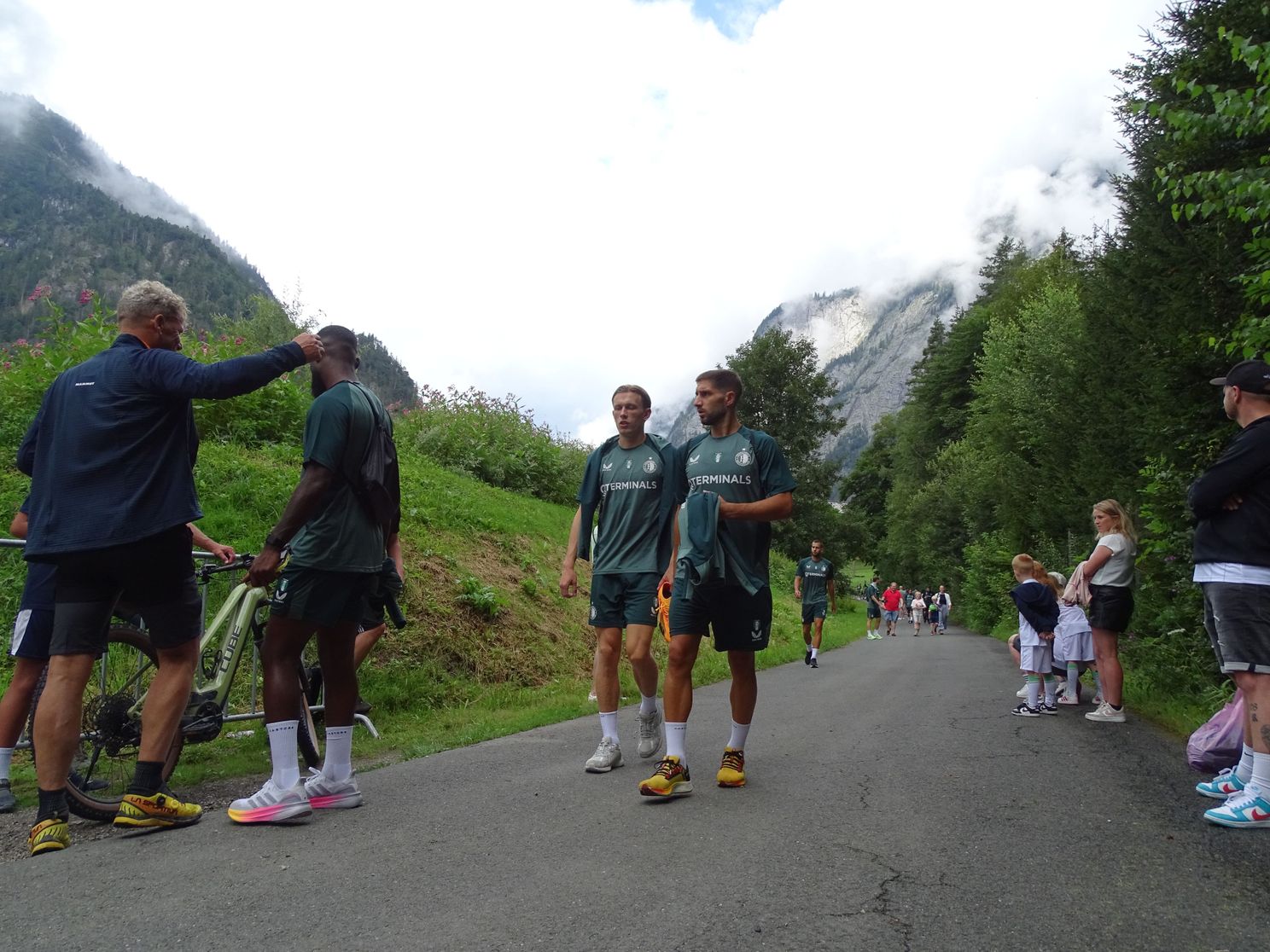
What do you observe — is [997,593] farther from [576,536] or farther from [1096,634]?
[576,536]

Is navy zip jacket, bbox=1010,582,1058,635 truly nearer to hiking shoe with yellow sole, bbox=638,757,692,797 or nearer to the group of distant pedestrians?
hiking shoe with yellow sole, bbox=638,757,692,797

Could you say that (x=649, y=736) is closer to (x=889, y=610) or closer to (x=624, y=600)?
(x=624, y=600)

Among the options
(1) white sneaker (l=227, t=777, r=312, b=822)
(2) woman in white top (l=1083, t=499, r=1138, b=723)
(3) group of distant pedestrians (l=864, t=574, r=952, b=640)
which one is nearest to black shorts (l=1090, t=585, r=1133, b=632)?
(2) woman in white top (l=1083, t=499, r=1138, b=723)

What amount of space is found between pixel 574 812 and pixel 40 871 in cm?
211

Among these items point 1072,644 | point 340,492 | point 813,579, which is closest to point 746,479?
point 340,492

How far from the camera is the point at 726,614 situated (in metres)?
4.86

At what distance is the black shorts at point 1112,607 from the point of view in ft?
24.5

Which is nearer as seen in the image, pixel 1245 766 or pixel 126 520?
pixel 126 520

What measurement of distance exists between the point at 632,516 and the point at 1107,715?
4.62 meters

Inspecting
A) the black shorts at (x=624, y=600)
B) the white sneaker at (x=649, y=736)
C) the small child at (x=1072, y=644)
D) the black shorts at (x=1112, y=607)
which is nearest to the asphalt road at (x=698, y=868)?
the white sneaker at (x=649, y=736)

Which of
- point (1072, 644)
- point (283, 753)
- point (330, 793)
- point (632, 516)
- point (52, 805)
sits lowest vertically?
point (330, 793)

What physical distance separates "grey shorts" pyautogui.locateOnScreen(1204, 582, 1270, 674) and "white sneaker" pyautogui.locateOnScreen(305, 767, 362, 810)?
4202 mm

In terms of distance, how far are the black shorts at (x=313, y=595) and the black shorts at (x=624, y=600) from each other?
160 cm

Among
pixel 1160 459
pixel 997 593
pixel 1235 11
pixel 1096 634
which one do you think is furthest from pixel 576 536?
pixel 997 593
